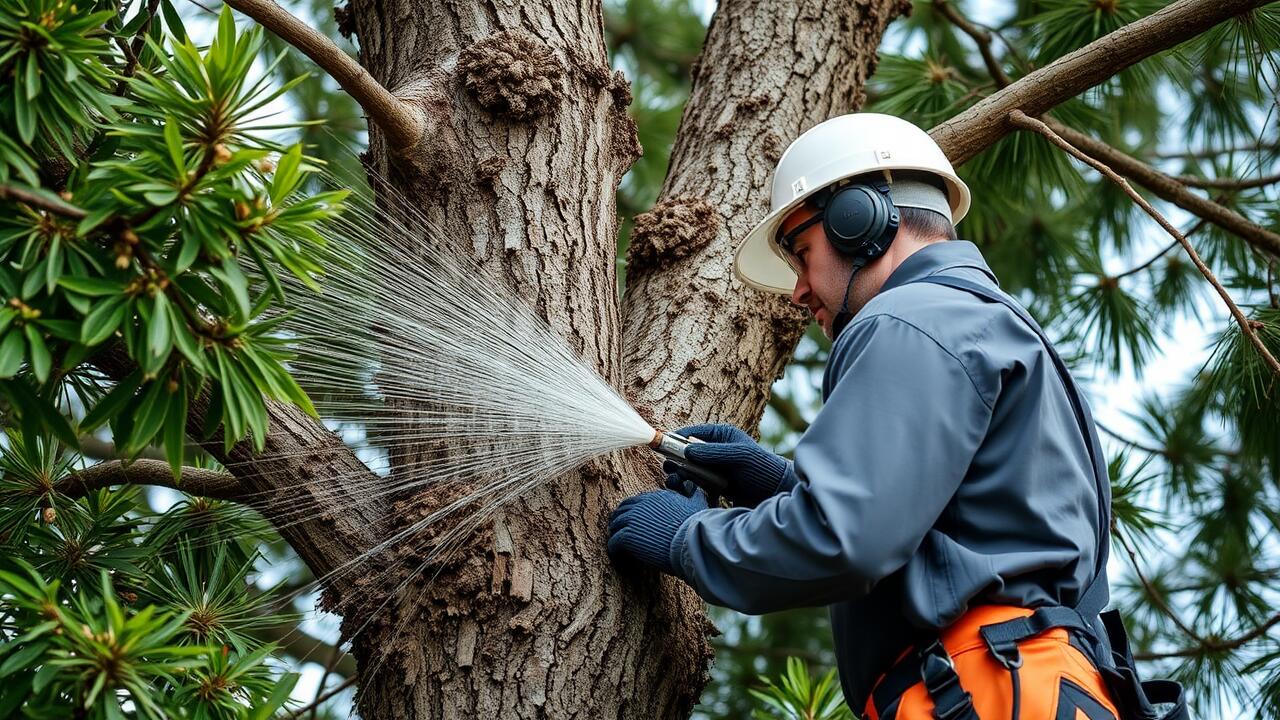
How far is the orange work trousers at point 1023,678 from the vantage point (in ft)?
6.54

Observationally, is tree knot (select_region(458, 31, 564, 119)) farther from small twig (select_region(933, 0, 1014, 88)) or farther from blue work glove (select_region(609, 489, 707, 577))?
small twig (select_region(933, 0, 1014, 88))

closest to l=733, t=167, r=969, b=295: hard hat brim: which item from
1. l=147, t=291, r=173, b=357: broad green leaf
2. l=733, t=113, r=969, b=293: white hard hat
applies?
l=733, t=113, r=969, b=293: white hard hat

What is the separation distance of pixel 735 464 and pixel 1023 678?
695 mm

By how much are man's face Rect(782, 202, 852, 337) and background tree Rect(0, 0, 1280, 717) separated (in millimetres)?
273

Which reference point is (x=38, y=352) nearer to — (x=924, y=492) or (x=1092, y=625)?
(x=924, y=492)

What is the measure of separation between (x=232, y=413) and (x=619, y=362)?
102cm

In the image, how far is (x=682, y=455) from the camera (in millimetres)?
2432

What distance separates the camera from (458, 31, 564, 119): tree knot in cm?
253

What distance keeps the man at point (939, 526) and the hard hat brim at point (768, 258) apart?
1.49ft

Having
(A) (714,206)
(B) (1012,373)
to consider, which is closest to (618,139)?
(A) (714,206)

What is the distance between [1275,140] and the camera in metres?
4.56

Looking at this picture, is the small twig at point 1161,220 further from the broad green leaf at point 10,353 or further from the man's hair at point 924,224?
the broad green leaf at point 10,353

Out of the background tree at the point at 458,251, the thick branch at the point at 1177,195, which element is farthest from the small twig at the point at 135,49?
the thick branch at the point at 1177,195

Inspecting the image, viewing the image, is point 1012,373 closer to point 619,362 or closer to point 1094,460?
point 1094,460
